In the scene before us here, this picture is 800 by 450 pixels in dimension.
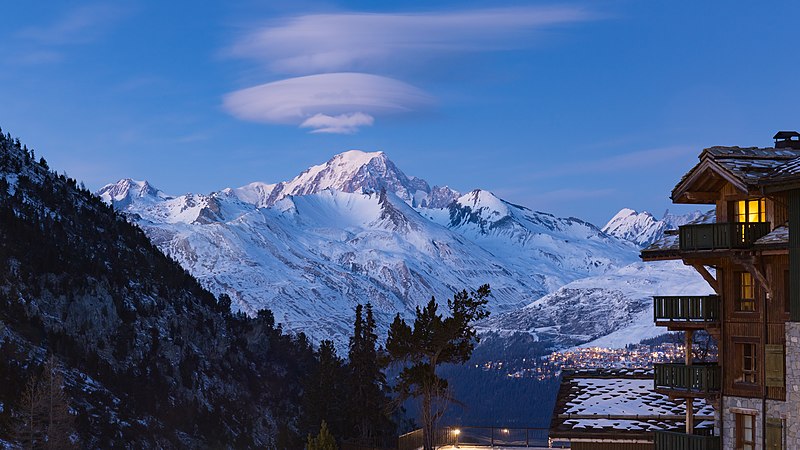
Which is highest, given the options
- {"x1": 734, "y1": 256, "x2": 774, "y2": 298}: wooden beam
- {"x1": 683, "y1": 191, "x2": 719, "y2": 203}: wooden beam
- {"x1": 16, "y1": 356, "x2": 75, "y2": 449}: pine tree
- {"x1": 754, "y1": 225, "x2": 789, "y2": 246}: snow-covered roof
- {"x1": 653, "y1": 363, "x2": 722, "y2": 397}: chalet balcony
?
{"x1": 683, "y1": 191, "x2": 719, "y2": 203}: wooden beam

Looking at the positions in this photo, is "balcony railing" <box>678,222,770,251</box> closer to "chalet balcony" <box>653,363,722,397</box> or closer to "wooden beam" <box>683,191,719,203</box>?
"wooden beam" <box>683,191,719,203</box>

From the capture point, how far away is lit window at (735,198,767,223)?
47.9m

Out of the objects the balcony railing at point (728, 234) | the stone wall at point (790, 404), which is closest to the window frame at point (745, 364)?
the stone wall at point (790, 404)

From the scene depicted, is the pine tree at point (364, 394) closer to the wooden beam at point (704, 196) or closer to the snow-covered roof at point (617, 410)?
the snow-covered roof at point (617, 410)

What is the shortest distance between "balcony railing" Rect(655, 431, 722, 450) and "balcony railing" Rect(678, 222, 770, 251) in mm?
8866

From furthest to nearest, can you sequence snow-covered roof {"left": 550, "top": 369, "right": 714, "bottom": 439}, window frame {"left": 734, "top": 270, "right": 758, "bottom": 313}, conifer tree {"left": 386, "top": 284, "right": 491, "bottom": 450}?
1. conifer tree {"left": 386, "top": 284, "right": 491, "bottom": 450}
2. snow-covered roof {"left": 550, "top": 369, "right": 714, "bottom": 439}
3. window frame {"left": 734, "top": 270, "right": 758, "bottom": 313}

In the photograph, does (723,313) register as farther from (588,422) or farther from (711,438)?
(588,422)

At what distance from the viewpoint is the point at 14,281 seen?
134625 millimetres

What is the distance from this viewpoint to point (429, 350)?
71.5 metres

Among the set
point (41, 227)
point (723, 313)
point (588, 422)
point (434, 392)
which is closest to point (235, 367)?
point (41, 227)

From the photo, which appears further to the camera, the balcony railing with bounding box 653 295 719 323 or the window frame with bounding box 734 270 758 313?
the balcony railing with bounding box 653 295 719 323

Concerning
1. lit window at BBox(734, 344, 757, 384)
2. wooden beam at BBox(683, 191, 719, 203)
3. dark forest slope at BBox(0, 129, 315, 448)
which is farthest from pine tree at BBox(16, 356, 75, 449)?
lit window at BBox(734, 344, 757, 384)

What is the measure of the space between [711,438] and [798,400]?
620 cm

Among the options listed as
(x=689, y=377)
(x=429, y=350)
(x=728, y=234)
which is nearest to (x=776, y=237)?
(x=728, y=234)
